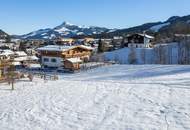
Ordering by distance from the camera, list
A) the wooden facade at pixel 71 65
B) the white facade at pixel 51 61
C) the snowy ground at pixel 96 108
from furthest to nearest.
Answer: the white facade at pixel 51 61, the wooden facade at pixel 71 65, the snowy ground at pixel 96 108

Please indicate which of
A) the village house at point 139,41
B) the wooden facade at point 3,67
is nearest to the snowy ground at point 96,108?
the wooden facade at point 3,67

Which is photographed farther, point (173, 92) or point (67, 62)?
point (67, 62)

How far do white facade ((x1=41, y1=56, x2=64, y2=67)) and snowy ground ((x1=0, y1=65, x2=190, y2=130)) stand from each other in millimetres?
25015

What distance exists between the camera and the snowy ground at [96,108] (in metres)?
14.8

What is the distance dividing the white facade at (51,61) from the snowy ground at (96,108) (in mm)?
25015

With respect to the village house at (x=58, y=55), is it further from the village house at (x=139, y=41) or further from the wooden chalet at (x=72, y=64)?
the village house at (x=139, y=41)

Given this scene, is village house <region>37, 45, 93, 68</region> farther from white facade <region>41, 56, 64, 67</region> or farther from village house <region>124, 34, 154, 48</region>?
village house <region>124, 34, 154, 48</region>

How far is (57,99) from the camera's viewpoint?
20.8 meters

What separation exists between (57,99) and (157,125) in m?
8.17

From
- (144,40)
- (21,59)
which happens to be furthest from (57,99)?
(144,40)

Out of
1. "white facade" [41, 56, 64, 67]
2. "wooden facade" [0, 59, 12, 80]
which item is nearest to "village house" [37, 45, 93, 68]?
"white facade" [41, 56, 64, 67]

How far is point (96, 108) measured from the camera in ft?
58.3

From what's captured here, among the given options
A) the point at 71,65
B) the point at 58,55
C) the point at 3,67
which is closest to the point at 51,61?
the point at 58,55

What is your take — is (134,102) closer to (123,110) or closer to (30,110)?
(123,110)
